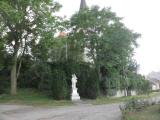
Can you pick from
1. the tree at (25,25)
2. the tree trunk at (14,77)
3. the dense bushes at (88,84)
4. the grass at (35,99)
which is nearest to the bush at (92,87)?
the dense bushes at (88,84)

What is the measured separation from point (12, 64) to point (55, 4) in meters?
7.93

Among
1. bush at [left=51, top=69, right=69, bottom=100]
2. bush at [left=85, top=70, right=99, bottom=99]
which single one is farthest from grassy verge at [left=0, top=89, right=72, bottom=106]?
bush at [left=85, top=70, right=99, bottom=99]

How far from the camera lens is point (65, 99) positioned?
118 ft

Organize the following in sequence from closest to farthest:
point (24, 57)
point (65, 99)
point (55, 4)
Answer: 1. point (65, 99)
2. point (55, 4)
3. point (24, 57)

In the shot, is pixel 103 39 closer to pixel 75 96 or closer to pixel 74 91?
pixel 74 91

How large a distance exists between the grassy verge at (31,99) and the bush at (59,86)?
864 millimetres

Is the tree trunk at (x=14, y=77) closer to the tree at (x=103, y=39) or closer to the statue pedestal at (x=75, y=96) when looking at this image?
the statue pedestal at (x=75, y=96)

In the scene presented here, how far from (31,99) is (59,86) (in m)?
3.05

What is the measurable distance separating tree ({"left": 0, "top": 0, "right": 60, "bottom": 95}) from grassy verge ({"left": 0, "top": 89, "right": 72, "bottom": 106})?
158 centimetres

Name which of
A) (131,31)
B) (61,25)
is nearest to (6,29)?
(61,25)

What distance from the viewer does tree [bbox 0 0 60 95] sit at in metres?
35.9

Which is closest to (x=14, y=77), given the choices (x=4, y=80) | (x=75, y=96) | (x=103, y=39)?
(x=4, y=80)

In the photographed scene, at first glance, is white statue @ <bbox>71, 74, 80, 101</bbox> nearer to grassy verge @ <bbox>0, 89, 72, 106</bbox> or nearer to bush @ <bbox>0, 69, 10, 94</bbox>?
grassy verge @ <bbox>0, 89, 72, 106</bbox>

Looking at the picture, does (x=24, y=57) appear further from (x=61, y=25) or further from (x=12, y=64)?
(x=61, y=25)
